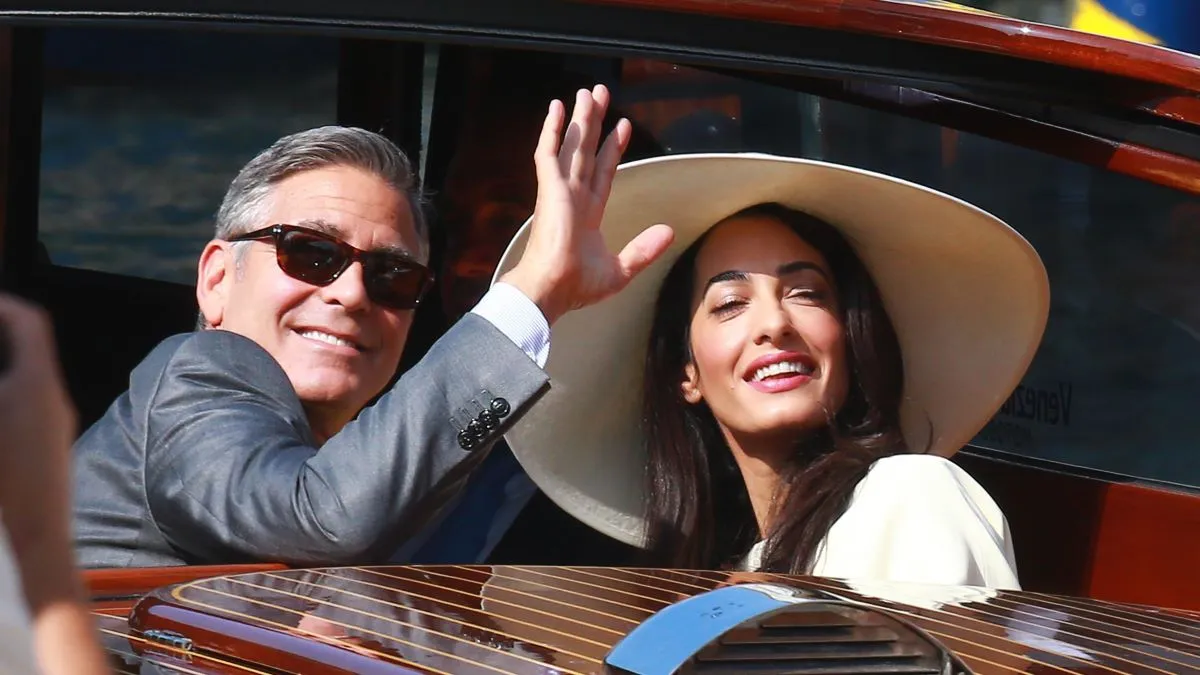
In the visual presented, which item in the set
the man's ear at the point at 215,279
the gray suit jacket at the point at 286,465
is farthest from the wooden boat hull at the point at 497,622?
the man's ear at the point at 215,279

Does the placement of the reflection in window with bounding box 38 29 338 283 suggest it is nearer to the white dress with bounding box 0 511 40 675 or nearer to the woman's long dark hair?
the woman's long dark hair

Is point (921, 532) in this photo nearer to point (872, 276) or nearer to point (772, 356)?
point (772, 356)

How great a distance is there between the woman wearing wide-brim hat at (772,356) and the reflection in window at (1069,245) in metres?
0.07

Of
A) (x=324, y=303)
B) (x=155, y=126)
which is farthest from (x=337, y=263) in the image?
(x=155, y=126)

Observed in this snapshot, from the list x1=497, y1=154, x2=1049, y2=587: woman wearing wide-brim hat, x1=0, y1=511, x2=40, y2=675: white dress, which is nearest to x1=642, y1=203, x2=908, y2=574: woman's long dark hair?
x1=497, y1=154, x2=1049, y2=587: woman wearing wide-brim hat

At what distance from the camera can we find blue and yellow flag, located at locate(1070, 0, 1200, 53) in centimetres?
344

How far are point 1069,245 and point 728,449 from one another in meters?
0.54

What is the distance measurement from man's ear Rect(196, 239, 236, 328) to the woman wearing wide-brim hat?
400 millimetres

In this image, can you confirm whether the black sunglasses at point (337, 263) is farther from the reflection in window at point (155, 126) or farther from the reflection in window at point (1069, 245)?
the reflection in window at point (1069, 245)

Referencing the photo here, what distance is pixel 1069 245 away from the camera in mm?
2193

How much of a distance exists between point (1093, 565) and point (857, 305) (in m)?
0.46

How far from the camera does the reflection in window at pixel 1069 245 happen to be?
2.04 meters

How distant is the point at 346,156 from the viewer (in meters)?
2.18

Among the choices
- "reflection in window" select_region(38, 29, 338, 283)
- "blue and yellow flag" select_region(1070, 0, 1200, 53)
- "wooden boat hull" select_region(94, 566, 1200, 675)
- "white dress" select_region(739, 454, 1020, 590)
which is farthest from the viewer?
"blue and yellow flag" select_region(1070, 0, 1200, 53)
